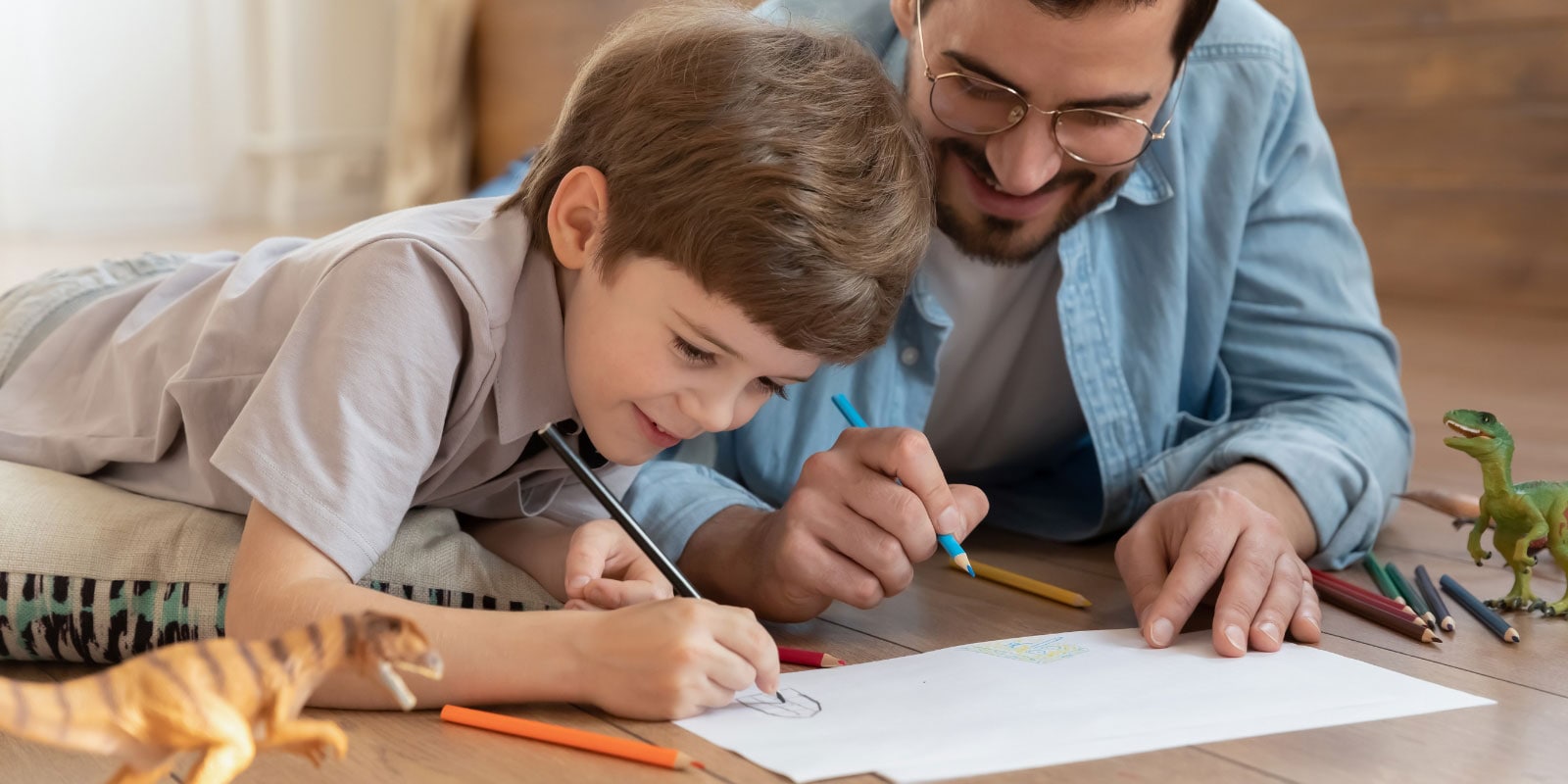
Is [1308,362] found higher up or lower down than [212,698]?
lower down

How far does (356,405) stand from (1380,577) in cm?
98

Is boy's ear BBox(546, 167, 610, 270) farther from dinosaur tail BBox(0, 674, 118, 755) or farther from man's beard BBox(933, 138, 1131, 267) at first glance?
dinosaur tail BBox(0, 674, 118, 755)

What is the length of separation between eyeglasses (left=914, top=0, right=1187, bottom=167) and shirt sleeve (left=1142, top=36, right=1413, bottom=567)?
302 mm

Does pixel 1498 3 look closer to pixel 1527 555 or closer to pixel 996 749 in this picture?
pixel 1527 555

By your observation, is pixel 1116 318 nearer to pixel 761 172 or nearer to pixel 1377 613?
pixel 1377 613

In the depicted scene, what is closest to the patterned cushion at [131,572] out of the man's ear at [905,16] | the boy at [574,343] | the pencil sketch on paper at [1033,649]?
the boy at [574,343]

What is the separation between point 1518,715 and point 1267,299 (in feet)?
2.18

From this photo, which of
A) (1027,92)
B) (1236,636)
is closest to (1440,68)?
(1027,92)

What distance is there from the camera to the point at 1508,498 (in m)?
1.25

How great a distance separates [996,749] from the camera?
92 centimetres

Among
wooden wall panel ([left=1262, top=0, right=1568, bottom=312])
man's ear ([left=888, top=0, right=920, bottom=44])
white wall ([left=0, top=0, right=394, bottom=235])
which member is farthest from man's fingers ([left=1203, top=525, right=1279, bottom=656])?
white wall ([left=0, top=0, right=394, bottom=235])

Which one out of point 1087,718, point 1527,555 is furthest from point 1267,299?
point 1087,718

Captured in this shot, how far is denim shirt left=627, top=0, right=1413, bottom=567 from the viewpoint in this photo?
156 centimetres

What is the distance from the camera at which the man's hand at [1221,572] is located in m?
1.16
